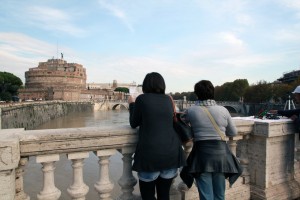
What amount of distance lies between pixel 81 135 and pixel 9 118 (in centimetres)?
3349

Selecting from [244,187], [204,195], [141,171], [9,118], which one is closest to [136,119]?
[141,171]

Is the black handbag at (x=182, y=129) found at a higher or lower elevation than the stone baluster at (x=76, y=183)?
higher

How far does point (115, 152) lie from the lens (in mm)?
3146

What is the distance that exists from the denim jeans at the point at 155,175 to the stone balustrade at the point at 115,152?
394 millimetres

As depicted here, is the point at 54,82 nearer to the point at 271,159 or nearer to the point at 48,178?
the point at 271,159

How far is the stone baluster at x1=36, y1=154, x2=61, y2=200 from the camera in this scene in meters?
2.72

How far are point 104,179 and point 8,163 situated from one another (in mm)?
988

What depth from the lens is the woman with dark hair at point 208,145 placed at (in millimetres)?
2961

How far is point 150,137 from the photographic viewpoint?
2.70 metres

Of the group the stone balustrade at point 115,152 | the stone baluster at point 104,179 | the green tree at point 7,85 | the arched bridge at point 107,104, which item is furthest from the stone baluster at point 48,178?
the arched bridge at point 107,104

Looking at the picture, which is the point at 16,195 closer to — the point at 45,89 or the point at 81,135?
the point at 81,135

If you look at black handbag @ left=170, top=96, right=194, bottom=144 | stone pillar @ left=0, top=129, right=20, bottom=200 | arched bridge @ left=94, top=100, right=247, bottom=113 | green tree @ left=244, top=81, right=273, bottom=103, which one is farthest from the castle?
stone pillar @ left=0, top=129, right=20, bottom=200

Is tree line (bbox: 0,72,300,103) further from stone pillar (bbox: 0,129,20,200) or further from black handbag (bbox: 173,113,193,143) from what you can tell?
stone pillar (bbox: 0,129,20,200)

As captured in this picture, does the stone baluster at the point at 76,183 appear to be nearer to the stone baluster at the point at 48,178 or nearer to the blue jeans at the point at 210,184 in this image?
the stone baluster at the point at 48,178
